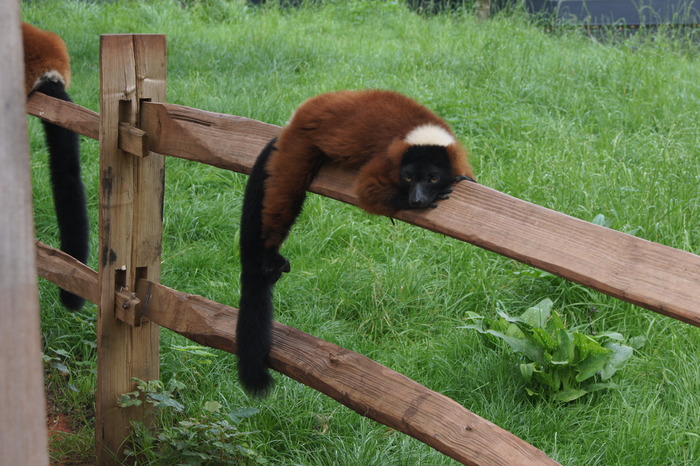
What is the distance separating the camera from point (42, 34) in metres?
3.93

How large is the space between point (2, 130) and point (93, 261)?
3.45 m

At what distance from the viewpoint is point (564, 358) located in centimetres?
291

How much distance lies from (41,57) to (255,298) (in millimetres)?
2281

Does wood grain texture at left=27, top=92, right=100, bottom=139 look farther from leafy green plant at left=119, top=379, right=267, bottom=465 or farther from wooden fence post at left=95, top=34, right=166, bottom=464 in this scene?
leafy green plant at left=119, top=379, right=267, bottom=465

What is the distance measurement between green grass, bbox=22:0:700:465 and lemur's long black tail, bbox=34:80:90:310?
440mm

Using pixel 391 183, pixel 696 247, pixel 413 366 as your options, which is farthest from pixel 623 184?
pixel 391 183

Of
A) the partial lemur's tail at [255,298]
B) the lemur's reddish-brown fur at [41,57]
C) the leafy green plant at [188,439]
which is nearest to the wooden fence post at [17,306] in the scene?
the partial lemur's tail at [255,298]

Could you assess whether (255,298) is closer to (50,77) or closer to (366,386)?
(366,386)

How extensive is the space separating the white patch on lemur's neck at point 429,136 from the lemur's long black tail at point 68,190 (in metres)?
2.03

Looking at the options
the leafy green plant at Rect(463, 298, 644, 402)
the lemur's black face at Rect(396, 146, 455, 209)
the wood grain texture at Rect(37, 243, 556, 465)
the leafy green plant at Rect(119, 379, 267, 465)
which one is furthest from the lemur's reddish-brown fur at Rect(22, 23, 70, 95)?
the leafy green plant at Rect(463, 298, 644, 402)

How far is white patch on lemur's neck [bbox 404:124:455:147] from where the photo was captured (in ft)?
6.93

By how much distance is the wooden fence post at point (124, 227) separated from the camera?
250cm

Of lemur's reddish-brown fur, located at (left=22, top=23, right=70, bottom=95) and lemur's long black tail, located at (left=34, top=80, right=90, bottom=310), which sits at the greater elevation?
lemur's reddish-brown fur, located at (left=22, top=23, right=70, bottom=95)

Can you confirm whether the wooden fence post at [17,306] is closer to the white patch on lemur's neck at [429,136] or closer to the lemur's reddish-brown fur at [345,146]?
the lemur's reddish-brown fur at [345,146]
